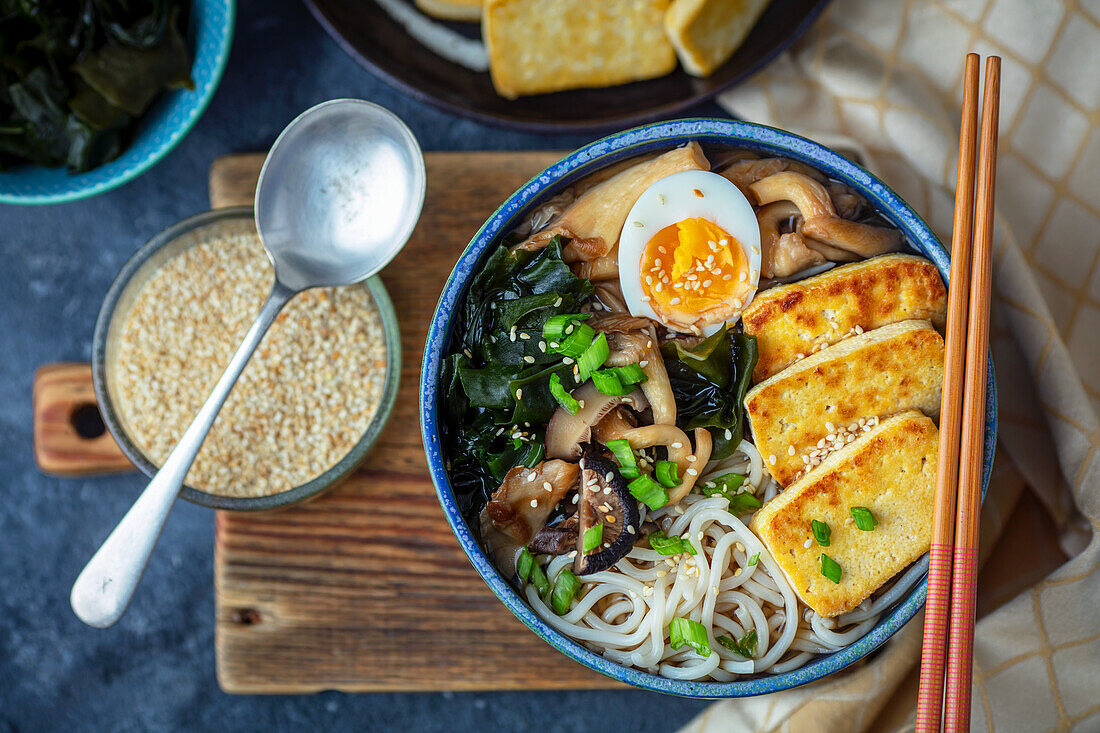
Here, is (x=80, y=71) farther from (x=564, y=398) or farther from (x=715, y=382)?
(x=715, y=382)

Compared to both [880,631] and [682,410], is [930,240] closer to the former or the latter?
[682,410]

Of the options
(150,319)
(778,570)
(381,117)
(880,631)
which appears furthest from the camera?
(150,319)

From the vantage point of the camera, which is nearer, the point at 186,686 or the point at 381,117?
the point at 381,117

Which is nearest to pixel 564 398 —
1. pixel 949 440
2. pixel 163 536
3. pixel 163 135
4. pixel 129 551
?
pixel 949 440

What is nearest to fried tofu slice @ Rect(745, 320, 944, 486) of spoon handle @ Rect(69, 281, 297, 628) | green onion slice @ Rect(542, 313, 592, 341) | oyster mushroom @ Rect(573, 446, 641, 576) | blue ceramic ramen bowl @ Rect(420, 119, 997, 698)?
blue ceramic ramen bowl @ Rect(420, 119, 997, 698)

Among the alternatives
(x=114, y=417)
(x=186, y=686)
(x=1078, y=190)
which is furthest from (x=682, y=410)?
(x=186, y=686)

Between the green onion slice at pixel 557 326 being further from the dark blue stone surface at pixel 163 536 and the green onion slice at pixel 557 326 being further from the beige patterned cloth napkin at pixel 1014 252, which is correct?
the beige patterned cloth napkin at pixel 1014 252
